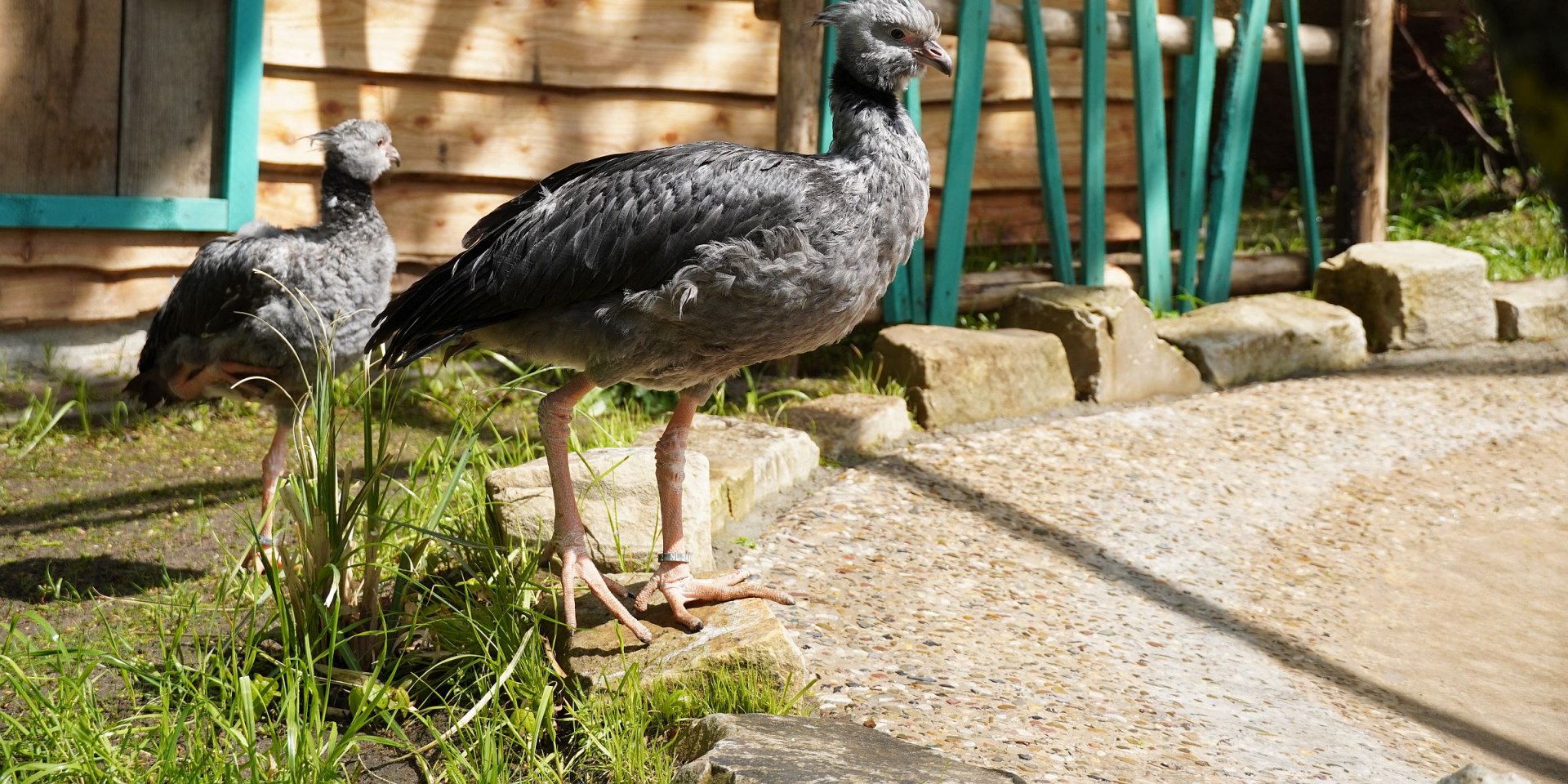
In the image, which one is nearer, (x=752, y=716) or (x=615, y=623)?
(x=752, y=716)

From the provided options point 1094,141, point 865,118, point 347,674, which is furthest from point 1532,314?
point 347,674

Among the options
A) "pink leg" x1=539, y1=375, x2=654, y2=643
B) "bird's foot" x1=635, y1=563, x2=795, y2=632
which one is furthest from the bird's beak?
"bird's foot" x1=635, y1=563, x2=795, y2=632

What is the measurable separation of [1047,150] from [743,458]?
2.68 metres

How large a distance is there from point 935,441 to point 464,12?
2.75 meters

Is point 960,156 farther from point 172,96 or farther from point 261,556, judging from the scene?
point 261,556

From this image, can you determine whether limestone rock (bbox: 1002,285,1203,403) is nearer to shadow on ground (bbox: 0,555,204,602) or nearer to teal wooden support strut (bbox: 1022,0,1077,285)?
teal wooden support strut (bbox: 1022,0,1077,285)

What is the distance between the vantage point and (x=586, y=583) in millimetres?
3205

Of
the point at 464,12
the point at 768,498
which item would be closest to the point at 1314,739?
the point at 768,498

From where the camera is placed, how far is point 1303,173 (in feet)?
23.0

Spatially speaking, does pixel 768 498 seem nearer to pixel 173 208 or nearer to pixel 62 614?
pixel 62 614

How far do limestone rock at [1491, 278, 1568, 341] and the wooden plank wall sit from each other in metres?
2.83

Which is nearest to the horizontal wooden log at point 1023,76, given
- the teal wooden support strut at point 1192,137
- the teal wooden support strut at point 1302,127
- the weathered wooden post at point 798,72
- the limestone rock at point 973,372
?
the teal wooden support strut at point 1192,137

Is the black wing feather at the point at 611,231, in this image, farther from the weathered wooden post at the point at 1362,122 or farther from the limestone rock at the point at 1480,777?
the weathered wooden post at the point at 1362,122

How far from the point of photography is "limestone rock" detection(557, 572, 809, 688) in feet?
9.69
